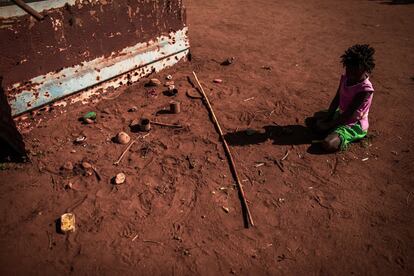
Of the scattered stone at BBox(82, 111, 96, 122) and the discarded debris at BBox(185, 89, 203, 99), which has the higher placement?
the discarded debris at BBox(185, 89, 203, 99)

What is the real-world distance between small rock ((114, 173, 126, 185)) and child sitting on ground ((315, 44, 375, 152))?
2.34 metres

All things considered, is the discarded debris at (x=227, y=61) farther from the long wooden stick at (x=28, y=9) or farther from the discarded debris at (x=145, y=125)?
the long wooden stick at (x=28, y=9)

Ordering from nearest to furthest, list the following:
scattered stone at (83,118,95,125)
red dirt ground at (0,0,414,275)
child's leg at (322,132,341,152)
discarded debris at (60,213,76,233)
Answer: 1. red dirt ground at (0,0,414,275)
2. discarded debris at (60,213,76,233)
3. child's leg at (322,132,341,152)
4. scattered stone at (83,118,95,125)

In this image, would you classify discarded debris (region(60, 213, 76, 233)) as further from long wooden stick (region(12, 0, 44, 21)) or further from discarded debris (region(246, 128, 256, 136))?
discarded debris (region(246, 128, 256, 136))

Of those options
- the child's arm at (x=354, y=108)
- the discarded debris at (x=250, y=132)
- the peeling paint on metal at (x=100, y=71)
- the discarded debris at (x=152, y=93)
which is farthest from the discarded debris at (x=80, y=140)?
the child's arm at (x=354, y=108)

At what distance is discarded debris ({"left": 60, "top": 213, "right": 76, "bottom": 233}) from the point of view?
279 centimetres

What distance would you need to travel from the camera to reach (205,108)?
448 cm

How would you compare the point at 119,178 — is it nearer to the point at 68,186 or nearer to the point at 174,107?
the point at 68,186

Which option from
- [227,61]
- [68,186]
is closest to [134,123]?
[68,186]

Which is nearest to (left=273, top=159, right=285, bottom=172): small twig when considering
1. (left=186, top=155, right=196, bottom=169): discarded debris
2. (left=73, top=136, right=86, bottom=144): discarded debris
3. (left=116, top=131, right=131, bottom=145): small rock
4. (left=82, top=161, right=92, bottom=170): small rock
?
(left=186, top=155, right=196, bottom=169): discarded debris

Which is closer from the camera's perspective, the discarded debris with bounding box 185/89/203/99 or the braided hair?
the braided hair

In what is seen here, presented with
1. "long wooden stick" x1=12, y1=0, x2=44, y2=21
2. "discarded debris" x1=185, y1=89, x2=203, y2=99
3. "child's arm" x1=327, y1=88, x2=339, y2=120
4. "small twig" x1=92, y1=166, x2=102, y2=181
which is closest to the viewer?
"long wooden stick" x1=12, y1=0, x2=44, y2=21

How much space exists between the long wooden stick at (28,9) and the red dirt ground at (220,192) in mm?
1221

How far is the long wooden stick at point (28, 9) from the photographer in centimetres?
312
